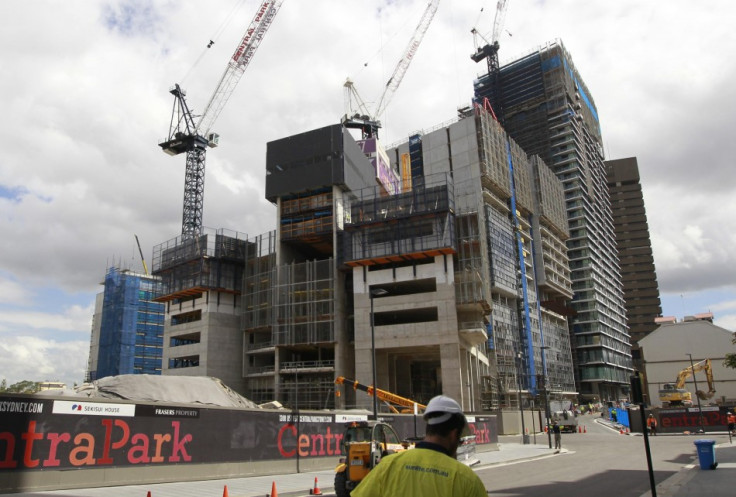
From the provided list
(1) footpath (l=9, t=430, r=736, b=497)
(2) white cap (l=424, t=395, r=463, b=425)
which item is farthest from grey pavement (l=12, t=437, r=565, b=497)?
(2) white cap (l=424, t=395, r=463, b=425)

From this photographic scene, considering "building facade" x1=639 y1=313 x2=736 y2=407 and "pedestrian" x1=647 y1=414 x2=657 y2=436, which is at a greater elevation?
"building facade" x1=639 y1=313 x2=736 y2=407

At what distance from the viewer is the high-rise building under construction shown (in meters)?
137

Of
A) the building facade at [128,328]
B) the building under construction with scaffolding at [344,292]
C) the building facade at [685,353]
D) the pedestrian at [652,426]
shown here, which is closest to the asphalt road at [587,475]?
the pedestrian at [652,426]

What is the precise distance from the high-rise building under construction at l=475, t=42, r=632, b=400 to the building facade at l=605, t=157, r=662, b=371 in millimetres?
18755

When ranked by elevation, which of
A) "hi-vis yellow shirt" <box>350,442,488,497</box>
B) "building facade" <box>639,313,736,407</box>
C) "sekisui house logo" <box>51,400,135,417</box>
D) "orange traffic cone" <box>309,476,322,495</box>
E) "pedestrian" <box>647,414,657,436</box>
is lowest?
"pedestrian" <box>647,414,657,436</box>

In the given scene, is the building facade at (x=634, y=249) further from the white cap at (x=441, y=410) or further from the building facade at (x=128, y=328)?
the white cap at (x=441, y=410)

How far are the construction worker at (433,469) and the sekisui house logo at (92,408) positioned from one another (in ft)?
53.0

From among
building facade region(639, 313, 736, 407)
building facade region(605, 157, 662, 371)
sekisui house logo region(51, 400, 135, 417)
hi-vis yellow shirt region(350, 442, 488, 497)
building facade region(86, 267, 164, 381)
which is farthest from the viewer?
building facade region(605, 157, 662, 371)

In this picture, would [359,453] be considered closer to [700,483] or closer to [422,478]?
[700,483]

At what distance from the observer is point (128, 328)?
103m

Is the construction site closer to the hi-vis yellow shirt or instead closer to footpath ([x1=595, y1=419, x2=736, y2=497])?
footpath ([x1=595, y1=419, x2=736, y2=497])

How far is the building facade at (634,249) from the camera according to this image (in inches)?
7008

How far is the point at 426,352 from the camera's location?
238ft

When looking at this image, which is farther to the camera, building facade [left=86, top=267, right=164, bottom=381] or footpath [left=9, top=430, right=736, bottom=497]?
building facade [left=86, top=267, right=164, bottom=381]
